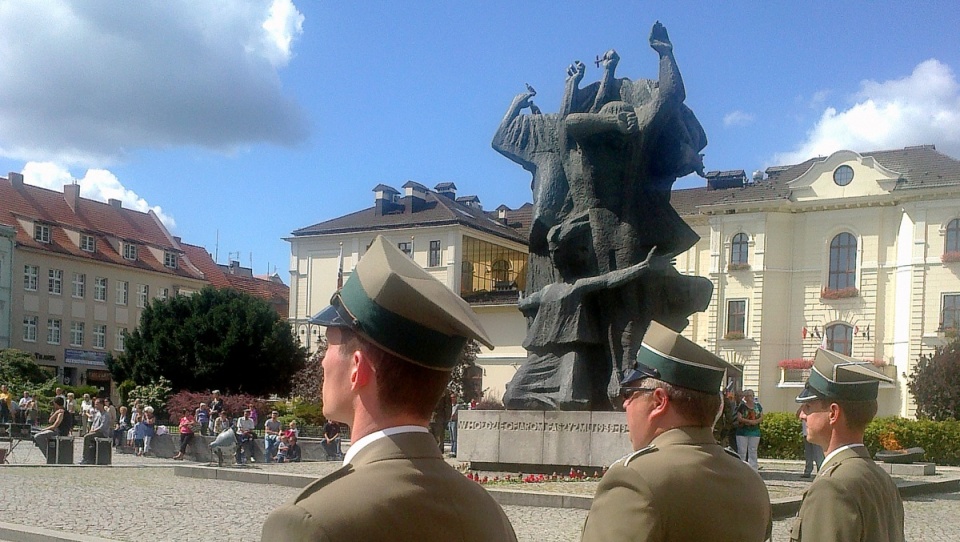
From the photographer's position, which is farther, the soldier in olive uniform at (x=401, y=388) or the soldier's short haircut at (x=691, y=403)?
Result: the soldier's short haircut at (x=691, y=403)

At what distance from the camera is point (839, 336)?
61312 mm

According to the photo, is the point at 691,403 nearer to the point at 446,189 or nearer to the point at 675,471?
the point at 675,471

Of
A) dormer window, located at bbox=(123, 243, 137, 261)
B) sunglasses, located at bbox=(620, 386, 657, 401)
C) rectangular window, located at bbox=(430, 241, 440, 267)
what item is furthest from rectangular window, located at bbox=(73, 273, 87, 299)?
sunglasses, located at bbox=(620, 386, 657, 401)

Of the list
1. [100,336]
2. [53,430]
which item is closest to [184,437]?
[53,430]

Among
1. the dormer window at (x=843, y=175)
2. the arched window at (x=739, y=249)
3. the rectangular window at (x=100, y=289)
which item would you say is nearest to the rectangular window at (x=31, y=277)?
the rectangular window at (x=100, y=289)

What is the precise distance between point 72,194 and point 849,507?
76153mm

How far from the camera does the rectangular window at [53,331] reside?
223ft

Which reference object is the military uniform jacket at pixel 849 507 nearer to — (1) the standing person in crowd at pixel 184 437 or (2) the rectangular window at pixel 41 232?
(1) the standing person in crowd at pixel 184 437

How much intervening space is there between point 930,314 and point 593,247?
46632mm

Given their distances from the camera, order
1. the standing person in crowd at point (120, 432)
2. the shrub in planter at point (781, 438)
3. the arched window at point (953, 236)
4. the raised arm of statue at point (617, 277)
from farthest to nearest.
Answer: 1. the arched window at point (953, 236)
2. the shrub in planter at point (781, 438)
3. the standing person in crowd at point (120, 432)
4. the raised arm of statue at point (617, 277)

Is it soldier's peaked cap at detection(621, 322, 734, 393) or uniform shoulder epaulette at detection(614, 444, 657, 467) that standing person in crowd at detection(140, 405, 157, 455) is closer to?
soldier's peaked cap at detection(621, 322, 734, 393)

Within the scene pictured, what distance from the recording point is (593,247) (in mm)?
16016

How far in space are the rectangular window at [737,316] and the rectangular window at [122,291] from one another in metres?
38.2

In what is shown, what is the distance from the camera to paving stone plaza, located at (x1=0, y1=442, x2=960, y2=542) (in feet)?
36.3
